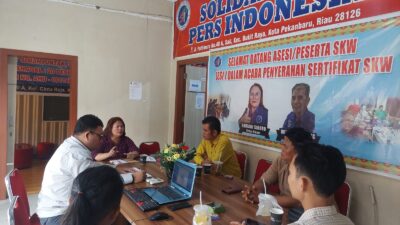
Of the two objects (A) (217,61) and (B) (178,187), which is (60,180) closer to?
(B) (178,187)

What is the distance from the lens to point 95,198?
41.0 inches

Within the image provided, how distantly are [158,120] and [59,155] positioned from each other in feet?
10.3

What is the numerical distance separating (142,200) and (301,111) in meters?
1.68

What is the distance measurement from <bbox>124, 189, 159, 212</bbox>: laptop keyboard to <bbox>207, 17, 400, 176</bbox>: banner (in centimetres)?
156

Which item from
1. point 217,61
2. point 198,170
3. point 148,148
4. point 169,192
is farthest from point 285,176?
point 148,148

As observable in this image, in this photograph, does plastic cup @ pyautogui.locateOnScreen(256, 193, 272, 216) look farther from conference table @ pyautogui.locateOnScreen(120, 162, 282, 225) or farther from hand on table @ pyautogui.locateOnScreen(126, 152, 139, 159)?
hand on table @ pyautogui.locateOnScreen(126, 152, 139, 159)

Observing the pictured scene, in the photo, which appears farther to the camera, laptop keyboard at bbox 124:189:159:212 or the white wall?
the white wall

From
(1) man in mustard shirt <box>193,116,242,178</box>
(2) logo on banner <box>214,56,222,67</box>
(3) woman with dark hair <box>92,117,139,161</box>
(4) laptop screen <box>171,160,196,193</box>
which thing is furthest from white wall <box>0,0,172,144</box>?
(4) laptop screen <box>171,160,196,193</box>

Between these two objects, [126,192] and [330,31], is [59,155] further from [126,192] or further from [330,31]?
[330,31]

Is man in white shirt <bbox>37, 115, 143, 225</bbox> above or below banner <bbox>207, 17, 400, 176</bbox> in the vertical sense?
below

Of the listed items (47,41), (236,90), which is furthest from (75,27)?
(236,90)

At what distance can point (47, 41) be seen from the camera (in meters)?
4.12

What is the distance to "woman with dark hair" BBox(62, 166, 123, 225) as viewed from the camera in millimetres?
1006

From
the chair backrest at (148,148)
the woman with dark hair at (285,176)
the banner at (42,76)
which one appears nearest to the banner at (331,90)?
the woman with dark hair at (285,176)
